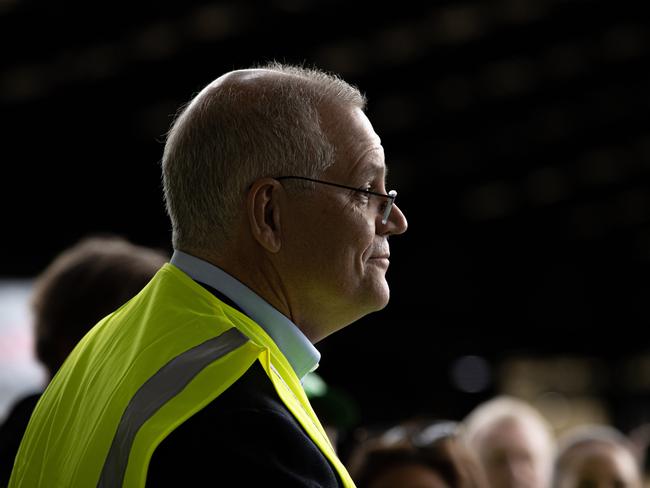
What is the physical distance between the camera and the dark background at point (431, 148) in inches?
356

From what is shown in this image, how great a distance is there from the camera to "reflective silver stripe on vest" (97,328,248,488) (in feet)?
3.87

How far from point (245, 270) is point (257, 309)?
0.05 meters

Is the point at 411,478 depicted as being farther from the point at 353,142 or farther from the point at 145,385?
the point at 145,385

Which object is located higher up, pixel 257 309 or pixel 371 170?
pixel 371 170

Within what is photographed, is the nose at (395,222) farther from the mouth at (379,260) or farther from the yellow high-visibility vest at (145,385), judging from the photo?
the yellow high-visibility vest at (145,385)


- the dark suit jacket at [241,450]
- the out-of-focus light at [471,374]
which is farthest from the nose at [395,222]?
the out-of-focus light at [471,374]

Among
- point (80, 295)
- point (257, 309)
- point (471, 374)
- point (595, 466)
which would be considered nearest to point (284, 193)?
point (257, 309)

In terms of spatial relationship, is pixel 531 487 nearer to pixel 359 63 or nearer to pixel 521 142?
pixel 359 63

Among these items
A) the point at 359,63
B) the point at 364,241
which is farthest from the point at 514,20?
the point at 364,241

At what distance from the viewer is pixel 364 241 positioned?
142cm

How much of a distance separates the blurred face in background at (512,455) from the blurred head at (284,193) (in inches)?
100

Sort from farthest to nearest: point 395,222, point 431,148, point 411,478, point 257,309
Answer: point 431,148, point 411,478, point 395,222, point 257,309

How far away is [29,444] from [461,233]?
1624cm

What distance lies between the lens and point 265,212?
4.52 ft
